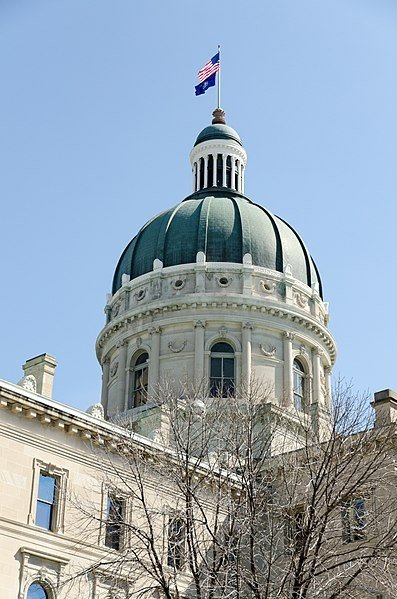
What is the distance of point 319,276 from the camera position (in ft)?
228

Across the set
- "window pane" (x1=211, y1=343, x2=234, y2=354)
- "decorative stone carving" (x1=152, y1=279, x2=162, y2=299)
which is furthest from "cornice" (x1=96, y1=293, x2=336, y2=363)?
"window pane" (x1=211, y1=343, x2=234, y2=354)

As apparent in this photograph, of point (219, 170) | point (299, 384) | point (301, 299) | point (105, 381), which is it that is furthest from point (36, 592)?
point (219, 170)

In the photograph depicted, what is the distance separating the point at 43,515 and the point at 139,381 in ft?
85.4

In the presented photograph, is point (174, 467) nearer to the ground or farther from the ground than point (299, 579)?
farther from the ground

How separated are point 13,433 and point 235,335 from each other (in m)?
26.4

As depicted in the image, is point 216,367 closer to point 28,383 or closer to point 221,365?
point 221,365

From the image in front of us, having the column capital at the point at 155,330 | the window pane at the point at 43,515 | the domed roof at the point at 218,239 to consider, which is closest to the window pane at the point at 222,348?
the column capital at the point at 155,330

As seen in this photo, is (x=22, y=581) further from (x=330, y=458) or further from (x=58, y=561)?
(x=330, y=458)

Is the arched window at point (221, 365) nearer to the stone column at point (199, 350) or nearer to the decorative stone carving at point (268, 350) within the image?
the stone column at point (199, 350)

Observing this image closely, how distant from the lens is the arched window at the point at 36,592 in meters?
35.3

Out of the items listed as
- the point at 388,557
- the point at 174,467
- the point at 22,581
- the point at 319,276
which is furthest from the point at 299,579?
the point at 319,276

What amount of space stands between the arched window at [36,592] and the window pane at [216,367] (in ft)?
85.6

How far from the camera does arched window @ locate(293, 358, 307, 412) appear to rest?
61.6m

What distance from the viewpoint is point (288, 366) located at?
201 ft
